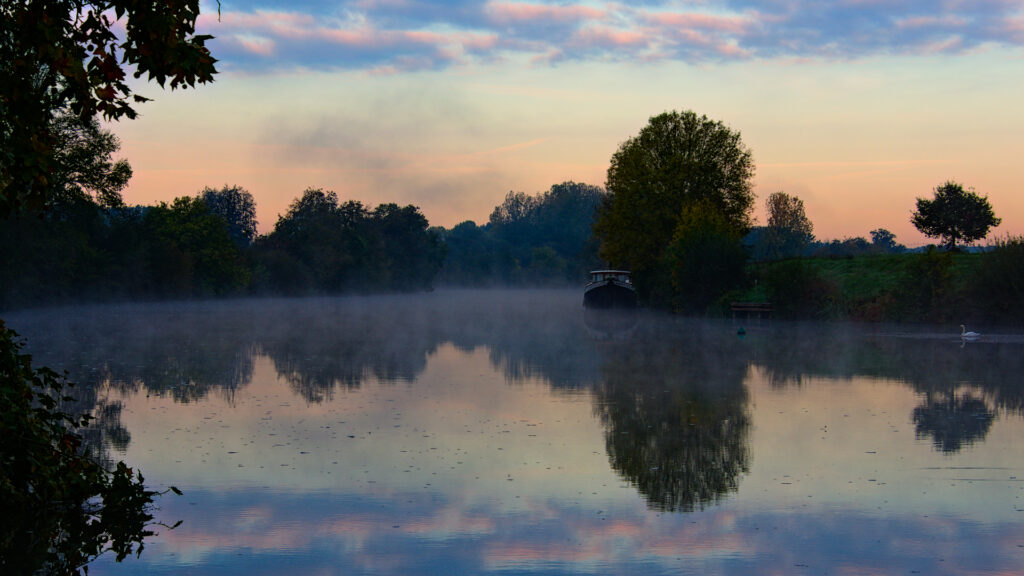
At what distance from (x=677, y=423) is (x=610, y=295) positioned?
57265 mm

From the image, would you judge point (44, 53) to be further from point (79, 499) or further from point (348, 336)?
point (348, 336)

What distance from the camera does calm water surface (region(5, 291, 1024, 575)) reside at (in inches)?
331

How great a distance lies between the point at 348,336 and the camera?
1511 inches

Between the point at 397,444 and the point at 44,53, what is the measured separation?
7359 mm

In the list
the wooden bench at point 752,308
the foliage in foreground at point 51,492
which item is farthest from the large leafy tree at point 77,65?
the wooden bench at point 752,308

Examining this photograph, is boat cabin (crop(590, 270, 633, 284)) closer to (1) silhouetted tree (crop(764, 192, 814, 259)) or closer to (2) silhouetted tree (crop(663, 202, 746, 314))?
(2) silhouetted tree (crop(663, 202, 746, 314))

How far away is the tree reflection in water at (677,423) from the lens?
36.8 feet

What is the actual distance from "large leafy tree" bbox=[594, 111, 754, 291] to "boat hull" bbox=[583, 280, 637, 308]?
1.89 m

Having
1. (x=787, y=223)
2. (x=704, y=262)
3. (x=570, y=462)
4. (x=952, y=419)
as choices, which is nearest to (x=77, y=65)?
(x=570, y=462)

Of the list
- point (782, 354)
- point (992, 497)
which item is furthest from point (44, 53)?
point (782, 354)

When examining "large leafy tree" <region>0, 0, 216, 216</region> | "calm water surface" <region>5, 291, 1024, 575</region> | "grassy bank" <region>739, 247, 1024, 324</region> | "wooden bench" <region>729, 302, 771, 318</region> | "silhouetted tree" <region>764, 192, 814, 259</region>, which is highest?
"silhouetted tree" <region>764, 192, 814, 259</region>

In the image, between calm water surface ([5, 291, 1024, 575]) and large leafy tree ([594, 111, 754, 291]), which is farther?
large leafy tree ([594, 111, 754, 291])

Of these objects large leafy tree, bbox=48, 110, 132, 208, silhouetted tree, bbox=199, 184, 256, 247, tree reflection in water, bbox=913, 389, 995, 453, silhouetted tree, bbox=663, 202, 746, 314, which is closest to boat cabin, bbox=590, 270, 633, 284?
silhouetted tree, bbox=663, 202, 746, 314

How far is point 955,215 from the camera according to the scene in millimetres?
65500
